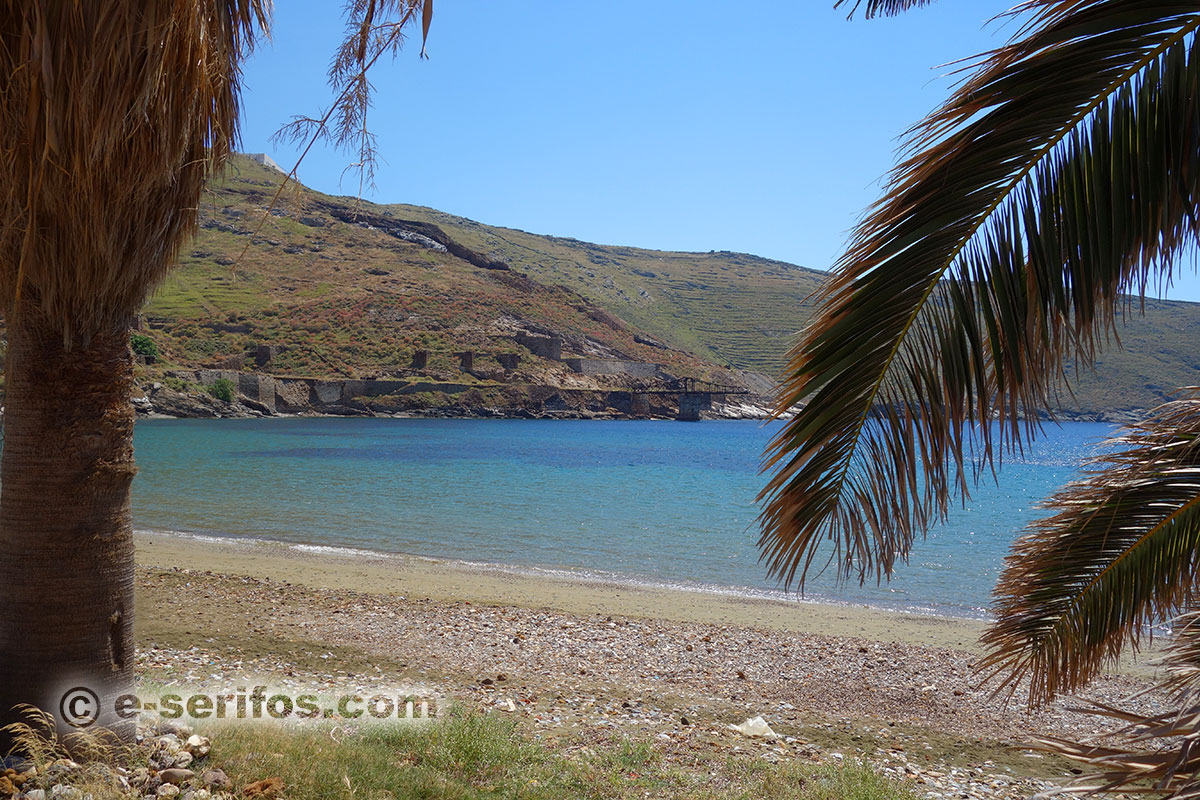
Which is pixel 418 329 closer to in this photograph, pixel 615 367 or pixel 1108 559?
pixel 615 367

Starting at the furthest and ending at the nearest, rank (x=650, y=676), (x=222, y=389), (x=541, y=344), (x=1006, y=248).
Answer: (x=541, y=344) < (x=222, y=389) < (x=650, y=676) < (x=1006, y=248)

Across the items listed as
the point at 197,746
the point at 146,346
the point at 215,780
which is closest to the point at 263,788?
the point at 215,780

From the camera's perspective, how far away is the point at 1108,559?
3291mm

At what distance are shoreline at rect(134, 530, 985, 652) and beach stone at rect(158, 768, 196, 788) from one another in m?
8.22

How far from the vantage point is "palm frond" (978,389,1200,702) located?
10.1 feet

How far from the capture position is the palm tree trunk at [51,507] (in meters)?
3.61

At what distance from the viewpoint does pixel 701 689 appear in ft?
26.3

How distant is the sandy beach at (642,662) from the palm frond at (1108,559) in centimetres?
264

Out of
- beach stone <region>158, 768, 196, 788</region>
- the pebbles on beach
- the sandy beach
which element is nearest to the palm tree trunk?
beach stone <region>158, 768, 196, 788</region>

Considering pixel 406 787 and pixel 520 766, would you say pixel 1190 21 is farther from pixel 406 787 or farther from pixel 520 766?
pixel 520 766

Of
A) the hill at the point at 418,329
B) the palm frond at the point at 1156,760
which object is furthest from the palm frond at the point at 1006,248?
the hill at the point at 418,329

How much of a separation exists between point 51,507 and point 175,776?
1.39m

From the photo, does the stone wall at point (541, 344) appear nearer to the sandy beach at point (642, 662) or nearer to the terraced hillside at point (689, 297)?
the terraced hillside at point (689, 297)

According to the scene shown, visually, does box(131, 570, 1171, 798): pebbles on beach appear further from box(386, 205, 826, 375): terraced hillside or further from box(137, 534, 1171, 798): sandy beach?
box(386, 205, 826, 375): terraced hillside
